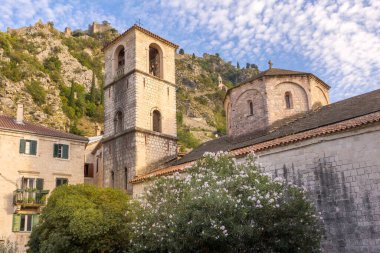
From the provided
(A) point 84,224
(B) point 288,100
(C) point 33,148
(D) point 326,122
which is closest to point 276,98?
(B) point 288,100

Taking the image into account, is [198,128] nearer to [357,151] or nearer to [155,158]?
[155,158]

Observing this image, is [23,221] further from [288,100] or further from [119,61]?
[288,100]

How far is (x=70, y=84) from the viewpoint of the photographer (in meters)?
77.2

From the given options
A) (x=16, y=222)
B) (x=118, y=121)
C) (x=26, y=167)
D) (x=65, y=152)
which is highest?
(x=118, y=121)

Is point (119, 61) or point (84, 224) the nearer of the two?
point (84, 224)

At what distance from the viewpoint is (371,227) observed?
14445 mm

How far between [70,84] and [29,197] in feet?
175

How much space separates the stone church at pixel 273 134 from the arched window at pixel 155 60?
8 centimetres

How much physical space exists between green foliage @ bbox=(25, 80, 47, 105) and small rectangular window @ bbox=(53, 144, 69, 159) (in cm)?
→ 3476

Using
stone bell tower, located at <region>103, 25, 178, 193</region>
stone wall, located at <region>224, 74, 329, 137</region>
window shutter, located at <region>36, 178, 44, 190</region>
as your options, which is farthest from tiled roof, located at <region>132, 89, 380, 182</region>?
window shutter, located at <region>36, 178, 44, 190</region>

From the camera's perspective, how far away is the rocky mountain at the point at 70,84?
2408 inches

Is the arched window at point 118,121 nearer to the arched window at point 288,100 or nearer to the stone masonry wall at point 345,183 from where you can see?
the arched window at point 288,100

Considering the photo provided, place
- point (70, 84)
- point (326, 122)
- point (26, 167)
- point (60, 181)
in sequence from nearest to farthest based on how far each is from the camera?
point (326, 122) → point (26, 167) → point (60, 181) → point (70, 84)

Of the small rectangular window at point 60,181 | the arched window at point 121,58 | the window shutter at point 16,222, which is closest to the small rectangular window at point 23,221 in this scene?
the window shutter at point 16,222
